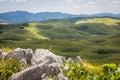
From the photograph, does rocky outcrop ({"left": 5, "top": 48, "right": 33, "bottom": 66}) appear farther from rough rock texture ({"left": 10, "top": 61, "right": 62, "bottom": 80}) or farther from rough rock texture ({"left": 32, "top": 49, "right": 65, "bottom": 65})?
rough rock texture ({"left": 10, "top": 61, "right": 62, "bottom": 80})

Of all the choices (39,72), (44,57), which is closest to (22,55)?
(44,57)

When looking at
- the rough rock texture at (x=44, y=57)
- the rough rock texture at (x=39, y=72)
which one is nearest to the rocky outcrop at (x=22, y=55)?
the rough rock texture at (x=44, y=57)

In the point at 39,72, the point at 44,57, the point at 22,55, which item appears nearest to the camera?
the point at 39,72

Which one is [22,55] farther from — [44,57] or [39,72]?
[39,72]

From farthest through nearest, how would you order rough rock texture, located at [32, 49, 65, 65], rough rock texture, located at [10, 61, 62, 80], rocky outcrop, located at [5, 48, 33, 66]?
rocky outcrop, located at [5, 48, 33, 66] → rough rock texture, located at [32, 49, 65, 65] → rough rock texture, located at [10, 61, 62, 80]

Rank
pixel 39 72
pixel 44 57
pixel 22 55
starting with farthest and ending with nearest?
pixel 22 55
pixel 44 57
pixel 39 72

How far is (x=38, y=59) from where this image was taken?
23172 millimetres

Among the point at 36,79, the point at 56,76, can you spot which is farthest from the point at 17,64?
the point at 56,76

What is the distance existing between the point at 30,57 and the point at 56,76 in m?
7.79

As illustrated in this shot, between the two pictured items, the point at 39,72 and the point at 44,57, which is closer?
the point at 39,72

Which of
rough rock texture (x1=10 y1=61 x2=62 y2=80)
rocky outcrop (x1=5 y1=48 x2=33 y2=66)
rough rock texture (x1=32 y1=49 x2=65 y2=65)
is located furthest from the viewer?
rocky outcrop (x1=5 y1=48 x2=33 y2=66)

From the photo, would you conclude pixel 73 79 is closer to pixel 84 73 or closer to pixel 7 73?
pixel 84 73

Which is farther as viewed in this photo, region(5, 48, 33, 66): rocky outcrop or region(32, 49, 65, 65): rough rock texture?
region(5, 48, 33, 66): rocky outcrop

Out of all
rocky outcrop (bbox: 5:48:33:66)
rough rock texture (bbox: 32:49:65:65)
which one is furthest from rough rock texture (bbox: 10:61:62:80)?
rocky outcrop (bbox: 5:48:33:66)
